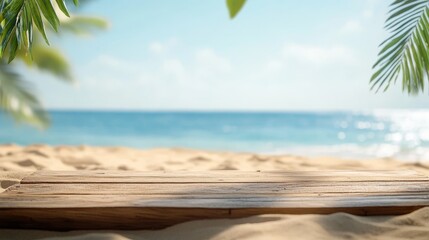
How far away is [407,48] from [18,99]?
487 centimetres

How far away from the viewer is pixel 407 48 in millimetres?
2209

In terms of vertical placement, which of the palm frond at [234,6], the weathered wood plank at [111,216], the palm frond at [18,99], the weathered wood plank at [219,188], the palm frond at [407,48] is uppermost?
the palm frond at [18,99]

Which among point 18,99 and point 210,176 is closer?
point 210,176

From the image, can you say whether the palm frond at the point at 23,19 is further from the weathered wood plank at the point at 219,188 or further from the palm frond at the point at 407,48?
the palm frond at the point at 407,48

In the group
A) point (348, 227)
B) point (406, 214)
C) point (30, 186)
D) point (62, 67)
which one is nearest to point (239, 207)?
point (348, 227)

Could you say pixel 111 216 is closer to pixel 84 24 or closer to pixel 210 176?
pixel 210 176

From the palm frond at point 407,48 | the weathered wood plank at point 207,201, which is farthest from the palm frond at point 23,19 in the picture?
the palm frond at point 407,48

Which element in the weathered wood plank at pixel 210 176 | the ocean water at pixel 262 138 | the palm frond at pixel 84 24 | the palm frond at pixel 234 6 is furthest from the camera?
the ocean water at pixel 262 138

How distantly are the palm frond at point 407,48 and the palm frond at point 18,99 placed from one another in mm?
4713

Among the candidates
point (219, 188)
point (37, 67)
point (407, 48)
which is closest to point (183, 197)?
point (219, 188)

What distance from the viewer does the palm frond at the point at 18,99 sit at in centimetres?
553

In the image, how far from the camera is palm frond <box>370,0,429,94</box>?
2150 millimetres

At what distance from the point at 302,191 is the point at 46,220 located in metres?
1.01

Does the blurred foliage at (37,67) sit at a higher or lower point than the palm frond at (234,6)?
higher
